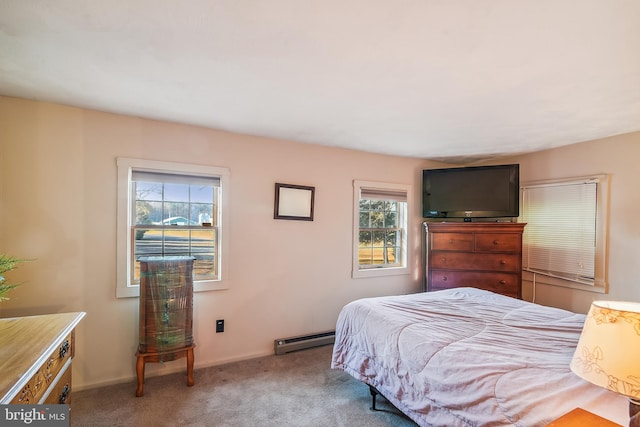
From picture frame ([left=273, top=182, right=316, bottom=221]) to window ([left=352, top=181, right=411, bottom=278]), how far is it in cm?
64

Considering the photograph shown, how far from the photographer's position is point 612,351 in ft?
2.93

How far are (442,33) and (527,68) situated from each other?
694 mm

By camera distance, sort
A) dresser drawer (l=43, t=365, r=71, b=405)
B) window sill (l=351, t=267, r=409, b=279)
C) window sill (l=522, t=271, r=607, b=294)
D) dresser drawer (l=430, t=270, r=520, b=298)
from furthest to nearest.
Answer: window sill (l=351, t=267, r=409, b=279), dresser drawer (l=430, t=270, r=520, b=298), window sill (l=522, t=271, r=607, b=294), dresser drawer (l=43, t=365, r=71, b=405)

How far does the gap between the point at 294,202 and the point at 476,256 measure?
2257 millimetres

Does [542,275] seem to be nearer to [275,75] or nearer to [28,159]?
[275,75]

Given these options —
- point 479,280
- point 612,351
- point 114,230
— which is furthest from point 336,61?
point 479,280

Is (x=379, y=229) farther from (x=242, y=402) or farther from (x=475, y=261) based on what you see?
(x=242, y=402)

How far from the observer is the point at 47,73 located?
181 centimetres

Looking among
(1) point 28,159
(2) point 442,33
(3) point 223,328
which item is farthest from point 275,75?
(3) point 223,328

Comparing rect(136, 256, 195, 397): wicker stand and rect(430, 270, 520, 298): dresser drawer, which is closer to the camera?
rect(136, 256, 195, 397): wicker stand

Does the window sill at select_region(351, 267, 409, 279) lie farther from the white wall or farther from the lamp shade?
the lamp shade

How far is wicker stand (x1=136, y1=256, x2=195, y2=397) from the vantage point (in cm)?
234

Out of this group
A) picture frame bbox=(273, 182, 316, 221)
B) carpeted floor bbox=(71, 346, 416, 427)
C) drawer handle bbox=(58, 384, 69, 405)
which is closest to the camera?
drawer handle bbox=(58, 384, 69, 405)

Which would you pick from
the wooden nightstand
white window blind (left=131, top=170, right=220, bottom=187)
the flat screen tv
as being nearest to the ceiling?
white window blind (left=131, top=170, right=220, bottom=187)
